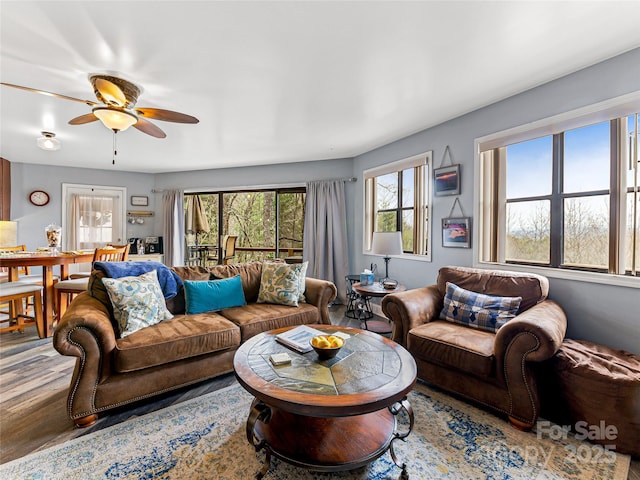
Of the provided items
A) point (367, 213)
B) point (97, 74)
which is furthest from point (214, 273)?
point (367, 213)

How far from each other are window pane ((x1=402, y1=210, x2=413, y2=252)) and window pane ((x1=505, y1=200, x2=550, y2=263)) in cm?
119

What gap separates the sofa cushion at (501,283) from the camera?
2.27 m

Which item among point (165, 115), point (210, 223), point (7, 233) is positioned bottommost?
point (7, 233)

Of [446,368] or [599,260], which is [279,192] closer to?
[446,368]

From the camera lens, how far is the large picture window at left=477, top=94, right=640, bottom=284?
2094 mm

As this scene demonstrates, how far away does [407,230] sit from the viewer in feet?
13.0

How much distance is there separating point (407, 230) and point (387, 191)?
27.3 inches

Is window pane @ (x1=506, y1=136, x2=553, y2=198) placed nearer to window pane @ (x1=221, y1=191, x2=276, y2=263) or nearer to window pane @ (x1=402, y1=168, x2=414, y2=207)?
window pane @ (x1=402, y1=168, x2=414, y2=207)

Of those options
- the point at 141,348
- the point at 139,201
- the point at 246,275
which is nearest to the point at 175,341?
the point at 141,348

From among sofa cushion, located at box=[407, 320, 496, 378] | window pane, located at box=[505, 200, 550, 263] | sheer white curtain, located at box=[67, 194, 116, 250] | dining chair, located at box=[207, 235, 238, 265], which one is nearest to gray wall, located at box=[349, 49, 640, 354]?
window pane, located at box=[505, 200, 550, 263]

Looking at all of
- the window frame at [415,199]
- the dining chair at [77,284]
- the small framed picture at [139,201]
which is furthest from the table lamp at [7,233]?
the window frame at [415,199]

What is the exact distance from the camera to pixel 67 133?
3617 millimetres

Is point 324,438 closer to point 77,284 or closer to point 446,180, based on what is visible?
point 446,180

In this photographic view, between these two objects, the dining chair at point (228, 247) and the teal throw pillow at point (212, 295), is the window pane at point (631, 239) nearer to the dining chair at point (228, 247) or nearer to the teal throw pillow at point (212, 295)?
the teal throw pillow at point (212, 295)
